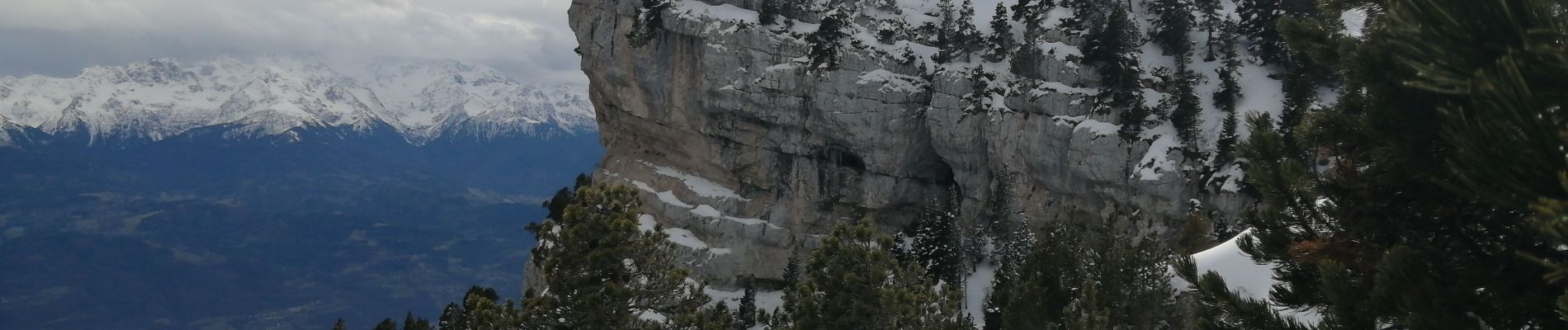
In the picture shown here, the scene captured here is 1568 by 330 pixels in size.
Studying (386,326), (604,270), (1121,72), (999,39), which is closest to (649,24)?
(999,39)

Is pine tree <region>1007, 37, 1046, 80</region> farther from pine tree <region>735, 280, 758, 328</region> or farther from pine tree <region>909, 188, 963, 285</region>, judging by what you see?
pine tree <region>735, 280, 758, 328</region>

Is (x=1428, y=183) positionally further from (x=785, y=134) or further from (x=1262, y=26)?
(x=785, y=134)

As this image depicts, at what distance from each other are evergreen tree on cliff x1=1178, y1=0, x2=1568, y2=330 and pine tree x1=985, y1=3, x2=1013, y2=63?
57589 millimetres

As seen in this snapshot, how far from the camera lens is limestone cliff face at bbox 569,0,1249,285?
62.1m

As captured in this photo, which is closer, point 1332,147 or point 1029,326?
point 1332,147

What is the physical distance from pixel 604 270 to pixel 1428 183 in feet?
42.9

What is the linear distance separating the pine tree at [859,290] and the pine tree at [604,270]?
2.98 metres

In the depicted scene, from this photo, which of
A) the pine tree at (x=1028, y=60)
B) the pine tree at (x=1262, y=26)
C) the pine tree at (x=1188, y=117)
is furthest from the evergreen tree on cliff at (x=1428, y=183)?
the pine tree at (x=1028, y=60)

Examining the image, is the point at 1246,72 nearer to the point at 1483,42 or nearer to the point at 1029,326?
the point at 1029,326

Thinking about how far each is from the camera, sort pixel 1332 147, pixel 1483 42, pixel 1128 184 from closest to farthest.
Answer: pixel 1483 42 → pixel 1332 147 → pixel 1128 184

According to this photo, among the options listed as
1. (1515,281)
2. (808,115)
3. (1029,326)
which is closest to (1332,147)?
(1515,281)

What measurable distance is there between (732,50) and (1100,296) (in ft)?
147

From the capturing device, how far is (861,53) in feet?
217

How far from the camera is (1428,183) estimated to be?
23.2ft
